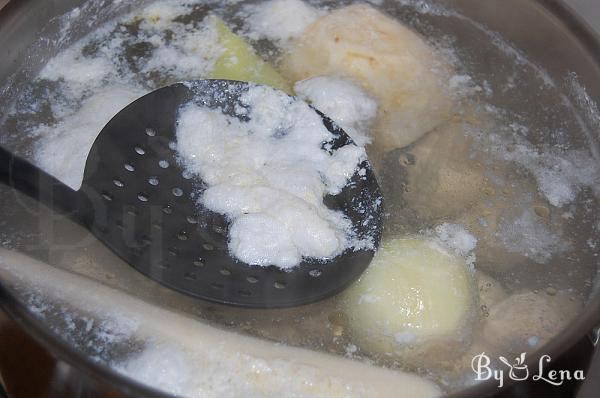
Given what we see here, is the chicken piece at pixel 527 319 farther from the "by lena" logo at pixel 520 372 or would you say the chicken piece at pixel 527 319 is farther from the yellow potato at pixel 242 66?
the yellow potato at pixel 242 66

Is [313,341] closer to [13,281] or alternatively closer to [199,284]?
[199,284]

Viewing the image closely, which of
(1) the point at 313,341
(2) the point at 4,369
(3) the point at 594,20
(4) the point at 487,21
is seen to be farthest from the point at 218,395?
(3) the point at 594,20

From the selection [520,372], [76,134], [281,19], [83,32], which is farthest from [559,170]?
[83,32]

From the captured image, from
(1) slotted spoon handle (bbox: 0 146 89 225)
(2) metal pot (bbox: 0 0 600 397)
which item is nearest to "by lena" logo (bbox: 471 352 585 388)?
(2) metal pot (bbox: 0 0 600 397)

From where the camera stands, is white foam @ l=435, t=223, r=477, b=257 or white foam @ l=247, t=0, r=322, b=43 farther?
white foam @ l=247, t=0, r=322, b=43

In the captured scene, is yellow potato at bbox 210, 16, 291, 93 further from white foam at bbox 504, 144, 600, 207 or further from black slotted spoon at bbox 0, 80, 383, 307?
white foam at bbox 504, 144, 600, 207
